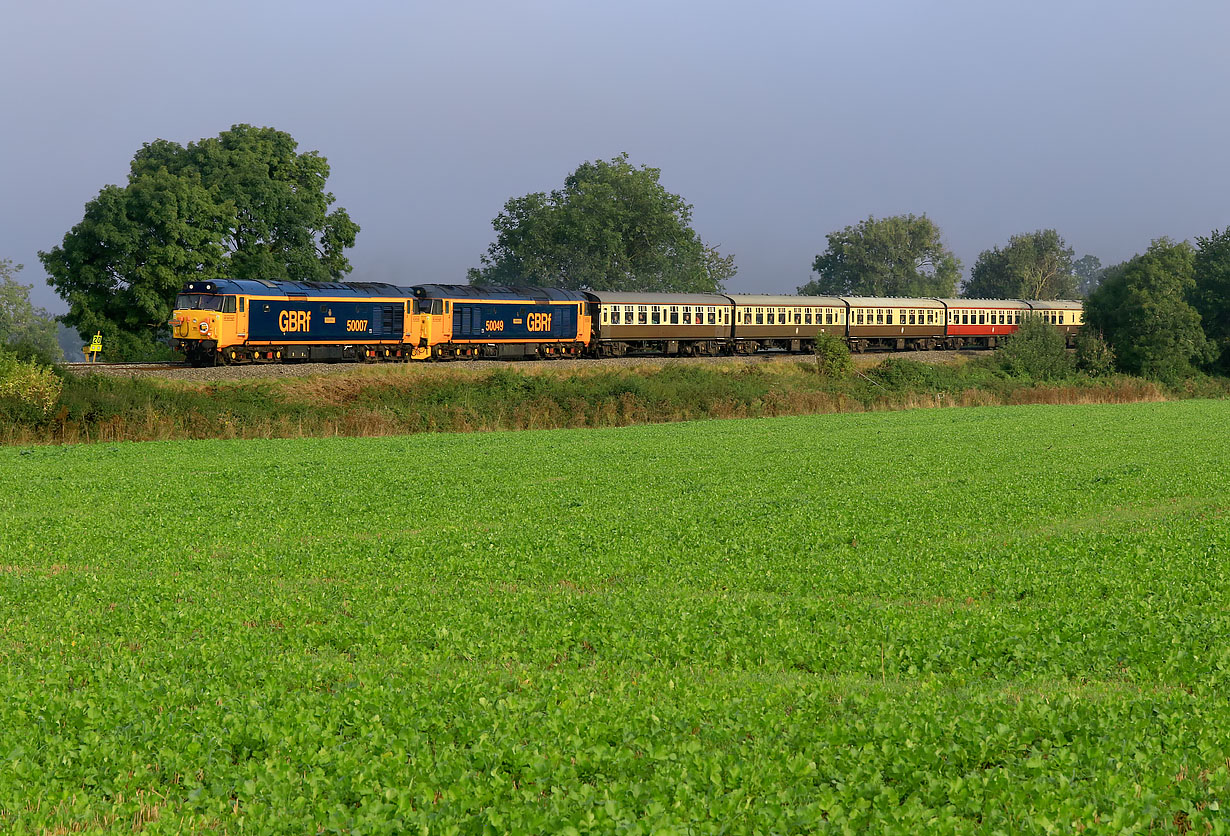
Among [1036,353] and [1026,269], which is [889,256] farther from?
[1036,353]

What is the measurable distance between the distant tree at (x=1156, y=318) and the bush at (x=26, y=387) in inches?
2539

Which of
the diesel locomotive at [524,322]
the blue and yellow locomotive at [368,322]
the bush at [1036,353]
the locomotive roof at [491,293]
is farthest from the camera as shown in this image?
the bush at [1036,353]

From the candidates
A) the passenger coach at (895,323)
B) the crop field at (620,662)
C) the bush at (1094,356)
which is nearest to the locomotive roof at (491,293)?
the passenger coach at (895,323)

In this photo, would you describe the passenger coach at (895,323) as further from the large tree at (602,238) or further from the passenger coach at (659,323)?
the large tree at (602,238)

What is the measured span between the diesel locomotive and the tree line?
6160 mm

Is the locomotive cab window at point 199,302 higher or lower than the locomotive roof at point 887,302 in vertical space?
lower

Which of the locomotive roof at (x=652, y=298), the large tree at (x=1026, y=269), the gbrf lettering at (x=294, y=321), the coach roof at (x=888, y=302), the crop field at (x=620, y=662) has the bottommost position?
the crop field at (x=620, y=662)

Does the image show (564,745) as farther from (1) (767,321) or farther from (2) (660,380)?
(1) (767,321)

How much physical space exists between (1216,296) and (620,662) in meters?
78.3

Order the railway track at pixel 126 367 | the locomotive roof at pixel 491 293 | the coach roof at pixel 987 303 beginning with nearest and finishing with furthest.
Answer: the railway track at pixel 126 367 < the locomotive roof at pixel 491 293 < the coach roof at pixel 987 303

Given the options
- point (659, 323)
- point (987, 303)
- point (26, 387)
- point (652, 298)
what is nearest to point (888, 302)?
point (987, 303)

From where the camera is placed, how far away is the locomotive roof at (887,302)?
70125 mm

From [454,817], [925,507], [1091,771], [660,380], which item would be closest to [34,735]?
[454,817]

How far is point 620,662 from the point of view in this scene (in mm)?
10859
